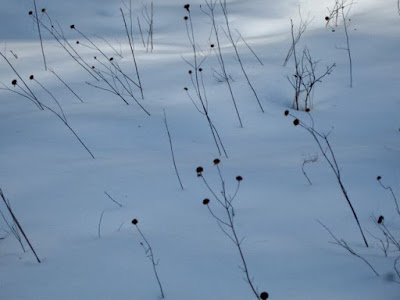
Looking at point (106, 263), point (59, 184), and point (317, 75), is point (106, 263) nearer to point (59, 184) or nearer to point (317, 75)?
point (59, 184)

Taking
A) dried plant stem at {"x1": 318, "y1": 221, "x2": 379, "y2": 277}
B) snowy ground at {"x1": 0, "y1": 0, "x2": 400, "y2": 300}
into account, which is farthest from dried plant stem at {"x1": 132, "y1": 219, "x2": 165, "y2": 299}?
dried plant stem at {"x1": 318, "y1": 221, "x2": 379, "y2": 277}

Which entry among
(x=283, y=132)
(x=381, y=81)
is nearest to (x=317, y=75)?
(x=381, y=81)

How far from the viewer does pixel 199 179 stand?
169 centimetres

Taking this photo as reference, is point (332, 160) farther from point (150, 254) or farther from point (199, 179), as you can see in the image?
point (150, 254)

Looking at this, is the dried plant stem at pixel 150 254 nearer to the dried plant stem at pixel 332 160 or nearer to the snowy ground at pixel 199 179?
the snowy ground at pixel 199 179

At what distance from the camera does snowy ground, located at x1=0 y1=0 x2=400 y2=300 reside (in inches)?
45.9

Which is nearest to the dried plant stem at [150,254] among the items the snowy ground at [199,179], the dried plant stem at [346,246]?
the snowy ground at [199,179]

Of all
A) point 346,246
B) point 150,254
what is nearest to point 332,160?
point 346,246

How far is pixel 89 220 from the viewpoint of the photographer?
1.47 metres

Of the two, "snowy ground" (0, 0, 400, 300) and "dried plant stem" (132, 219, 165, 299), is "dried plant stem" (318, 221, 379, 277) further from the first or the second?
"dried plant stem" (132, 219, 165, 299)

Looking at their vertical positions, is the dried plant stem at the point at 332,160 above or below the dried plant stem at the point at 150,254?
above

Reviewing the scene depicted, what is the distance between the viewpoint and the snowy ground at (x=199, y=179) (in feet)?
3.82

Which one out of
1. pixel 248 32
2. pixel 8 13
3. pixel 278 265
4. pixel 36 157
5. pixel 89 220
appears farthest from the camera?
pixel 8 13

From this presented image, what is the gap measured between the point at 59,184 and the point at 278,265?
1.04 meters
